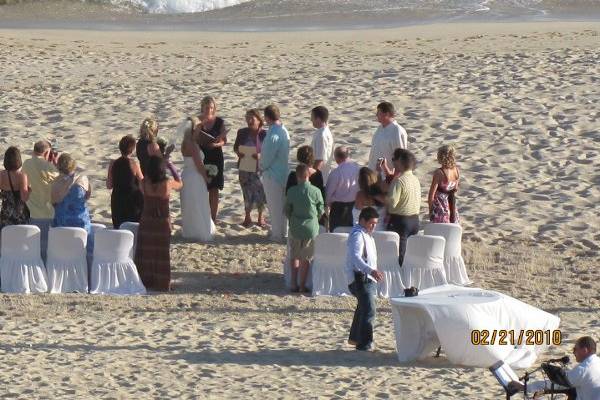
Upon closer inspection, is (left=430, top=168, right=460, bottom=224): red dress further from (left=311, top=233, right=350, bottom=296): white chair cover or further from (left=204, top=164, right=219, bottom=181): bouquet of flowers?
(left=204, top=164, right=219, bottom=181): bouquet of flowers

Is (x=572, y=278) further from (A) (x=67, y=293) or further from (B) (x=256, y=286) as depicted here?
(A) (x=67, y=293)

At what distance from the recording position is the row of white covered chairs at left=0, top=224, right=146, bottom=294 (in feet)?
44.7

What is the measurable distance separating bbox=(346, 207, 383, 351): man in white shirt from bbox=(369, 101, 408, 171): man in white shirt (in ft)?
10.3

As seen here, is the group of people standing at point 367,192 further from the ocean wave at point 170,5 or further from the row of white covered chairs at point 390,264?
the ocean wave at point 170,5

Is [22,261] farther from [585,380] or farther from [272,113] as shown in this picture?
[585,380]

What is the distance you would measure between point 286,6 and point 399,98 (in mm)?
17055

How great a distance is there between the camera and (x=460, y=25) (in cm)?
3052

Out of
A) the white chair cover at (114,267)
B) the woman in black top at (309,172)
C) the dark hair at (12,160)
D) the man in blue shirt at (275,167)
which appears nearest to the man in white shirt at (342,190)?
the woman in black top at (309,172)

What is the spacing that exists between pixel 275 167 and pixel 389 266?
224 centimetres

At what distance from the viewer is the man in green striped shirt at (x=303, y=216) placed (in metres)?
13.7

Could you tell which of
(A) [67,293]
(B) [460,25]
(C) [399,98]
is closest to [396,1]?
(B) [460,25]

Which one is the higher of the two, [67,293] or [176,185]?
[176,185]

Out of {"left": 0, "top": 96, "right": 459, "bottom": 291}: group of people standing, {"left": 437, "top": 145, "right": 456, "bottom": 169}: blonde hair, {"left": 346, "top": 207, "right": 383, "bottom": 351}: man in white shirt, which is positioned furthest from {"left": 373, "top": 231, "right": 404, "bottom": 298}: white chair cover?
{"left": 346, "top": 207, "right": 383, "bottom": 351}: man in white shirt

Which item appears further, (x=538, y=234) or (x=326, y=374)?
(x=538, y=234)
